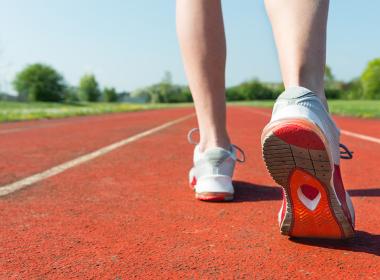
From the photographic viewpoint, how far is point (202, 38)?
6.55 feet

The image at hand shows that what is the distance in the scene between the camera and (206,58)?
6.64ft

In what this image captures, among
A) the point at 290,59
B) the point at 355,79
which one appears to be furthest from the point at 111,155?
the point at 355,79

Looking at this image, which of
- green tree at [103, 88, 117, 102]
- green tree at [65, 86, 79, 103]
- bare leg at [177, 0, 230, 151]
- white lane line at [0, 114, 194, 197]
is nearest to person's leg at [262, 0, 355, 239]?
bare leg at [177, 0, 230, 151]

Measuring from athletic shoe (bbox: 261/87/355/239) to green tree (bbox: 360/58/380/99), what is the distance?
283 feet

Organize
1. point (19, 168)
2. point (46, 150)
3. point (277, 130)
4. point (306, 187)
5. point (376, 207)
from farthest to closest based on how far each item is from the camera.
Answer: point (46, 150)
point (19, 168)
point (376, 207)
point (306, 187)
point (277, 130)

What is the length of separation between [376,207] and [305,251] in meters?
0.73

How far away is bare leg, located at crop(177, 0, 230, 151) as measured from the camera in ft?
6.44

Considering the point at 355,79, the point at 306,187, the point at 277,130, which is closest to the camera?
the point at 277,130

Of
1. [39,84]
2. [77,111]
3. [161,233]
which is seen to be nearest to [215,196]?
[161,233]

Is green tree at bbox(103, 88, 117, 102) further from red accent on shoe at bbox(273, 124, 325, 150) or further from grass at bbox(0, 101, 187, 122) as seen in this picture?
red accent on shoe at bbox(273, 124, 325, 150)

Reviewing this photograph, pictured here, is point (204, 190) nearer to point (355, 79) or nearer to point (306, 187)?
point (306, 187)

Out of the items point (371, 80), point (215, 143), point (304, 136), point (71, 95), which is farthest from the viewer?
point (371, 80)

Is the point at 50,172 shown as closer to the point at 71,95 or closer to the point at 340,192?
the point at 340,192

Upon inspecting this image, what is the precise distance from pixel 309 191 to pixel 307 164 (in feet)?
0.45
